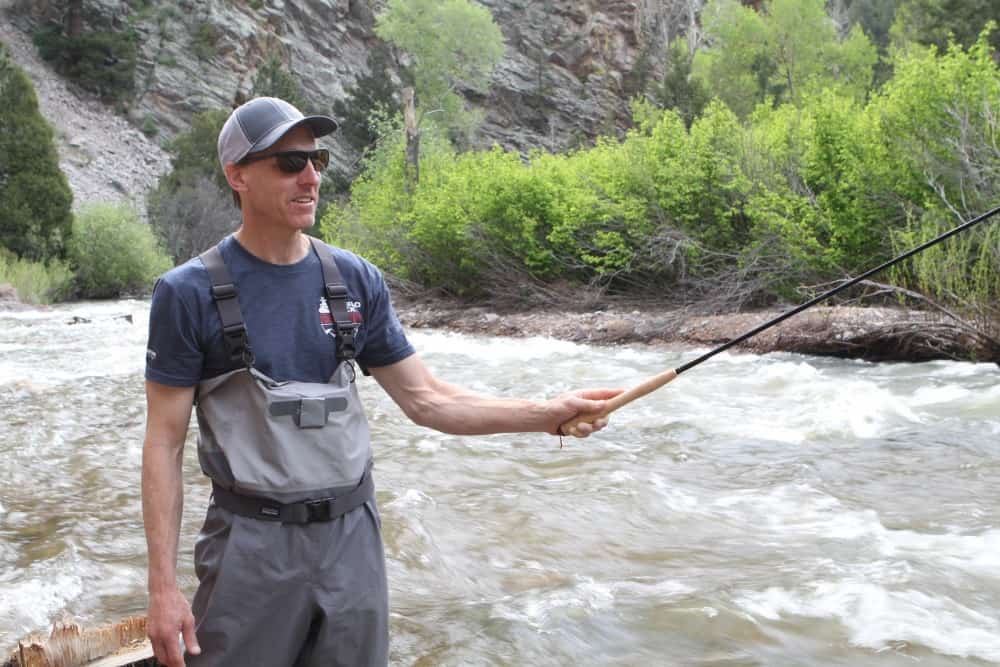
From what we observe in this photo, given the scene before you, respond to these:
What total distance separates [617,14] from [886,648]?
235ft

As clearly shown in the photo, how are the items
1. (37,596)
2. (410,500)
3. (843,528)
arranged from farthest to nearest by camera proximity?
(410,500) → (843,528) → (37,596)

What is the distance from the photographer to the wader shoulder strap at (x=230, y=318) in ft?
7.18

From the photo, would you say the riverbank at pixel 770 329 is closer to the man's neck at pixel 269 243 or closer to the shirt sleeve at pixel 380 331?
the shirt sleeve at pixel 380 331

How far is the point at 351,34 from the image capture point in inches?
2677

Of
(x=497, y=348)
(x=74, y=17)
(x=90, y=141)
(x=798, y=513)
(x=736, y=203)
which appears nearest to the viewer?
(x=798, y=513)

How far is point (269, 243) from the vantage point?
90.9 inches

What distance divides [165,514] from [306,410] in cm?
40

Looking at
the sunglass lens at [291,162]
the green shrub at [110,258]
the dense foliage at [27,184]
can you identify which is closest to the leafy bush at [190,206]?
the green shrub at [110,258]

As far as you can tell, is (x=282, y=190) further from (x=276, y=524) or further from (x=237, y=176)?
(x=276, y=524)

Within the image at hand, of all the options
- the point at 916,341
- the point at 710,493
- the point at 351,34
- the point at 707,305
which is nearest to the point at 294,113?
the point at 710,493

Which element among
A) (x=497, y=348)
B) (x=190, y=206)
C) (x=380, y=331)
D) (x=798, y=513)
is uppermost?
(x=190, y=206)

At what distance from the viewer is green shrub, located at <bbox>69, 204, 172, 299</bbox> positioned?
3388 centimetres

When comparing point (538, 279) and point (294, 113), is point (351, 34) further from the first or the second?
point (294, 113)

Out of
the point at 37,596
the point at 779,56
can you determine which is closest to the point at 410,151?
the point at 37,596
